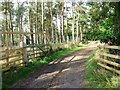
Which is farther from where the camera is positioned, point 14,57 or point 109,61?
point 14,57

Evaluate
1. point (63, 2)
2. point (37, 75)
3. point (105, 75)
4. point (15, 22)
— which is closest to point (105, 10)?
point (37, 75)

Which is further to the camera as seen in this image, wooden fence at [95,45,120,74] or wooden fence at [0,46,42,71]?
wooden fence at [0,46,42,71]

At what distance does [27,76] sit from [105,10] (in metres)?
7.21

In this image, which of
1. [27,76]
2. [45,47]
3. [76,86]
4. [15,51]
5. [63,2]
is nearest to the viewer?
[76,86]

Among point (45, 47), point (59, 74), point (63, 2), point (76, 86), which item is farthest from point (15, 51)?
point (63, 2)

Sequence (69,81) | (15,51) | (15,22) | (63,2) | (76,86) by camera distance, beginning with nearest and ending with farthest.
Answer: (76,86) → (69,81) → (15,51) → (63,2) → (15,22)

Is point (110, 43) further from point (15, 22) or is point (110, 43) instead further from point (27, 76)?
point (15, 22)

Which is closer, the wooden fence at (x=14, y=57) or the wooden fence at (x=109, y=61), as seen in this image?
the wooden fence at (x=109, y=61)

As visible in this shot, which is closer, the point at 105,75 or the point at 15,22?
the point at 105,75

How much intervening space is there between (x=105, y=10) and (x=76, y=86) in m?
8.43

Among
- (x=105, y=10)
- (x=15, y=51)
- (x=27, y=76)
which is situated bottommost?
(x=27, y=76)

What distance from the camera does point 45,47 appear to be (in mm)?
22922

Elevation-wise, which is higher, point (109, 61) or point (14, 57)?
point (109, 61)

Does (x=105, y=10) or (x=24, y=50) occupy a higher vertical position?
(x=105, y=10)
